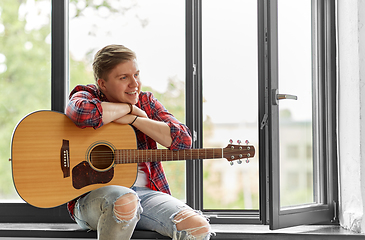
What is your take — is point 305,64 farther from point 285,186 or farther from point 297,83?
point 285,186

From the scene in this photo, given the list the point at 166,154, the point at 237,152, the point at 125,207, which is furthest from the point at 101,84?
the point at 237,152

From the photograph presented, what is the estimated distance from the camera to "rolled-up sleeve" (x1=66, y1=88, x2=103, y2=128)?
1.24m

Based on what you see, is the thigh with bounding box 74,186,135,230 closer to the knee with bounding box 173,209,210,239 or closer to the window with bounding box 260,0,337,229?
the knee with bounding box 173,209,210,239

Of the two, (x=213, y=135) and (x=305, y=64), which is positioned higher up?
(x=305, y=64)

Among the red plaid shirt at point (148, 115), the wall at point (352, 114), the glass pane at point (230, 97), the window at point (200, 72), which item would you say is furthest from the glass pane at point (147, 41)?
the wall at point (352, 114)

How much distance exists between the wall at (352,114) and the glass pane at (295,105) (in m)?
0.16

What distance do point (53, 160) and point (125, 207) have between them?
357 millimetres

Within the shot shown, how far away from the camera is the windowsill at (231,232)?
1.45 m

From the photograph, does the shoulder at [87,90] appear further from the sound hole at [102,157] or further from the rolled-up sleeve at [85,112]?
the sound hole at [102,157]

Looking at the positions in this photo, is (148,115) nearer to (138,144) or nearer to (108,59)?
(138,144)

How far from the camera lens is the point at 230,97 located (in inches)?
68.4

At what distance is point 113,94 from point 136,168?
343mm

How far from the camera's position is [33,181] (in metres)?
1.25

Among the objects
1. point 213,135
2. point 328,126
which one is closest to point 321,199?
point 328,126
